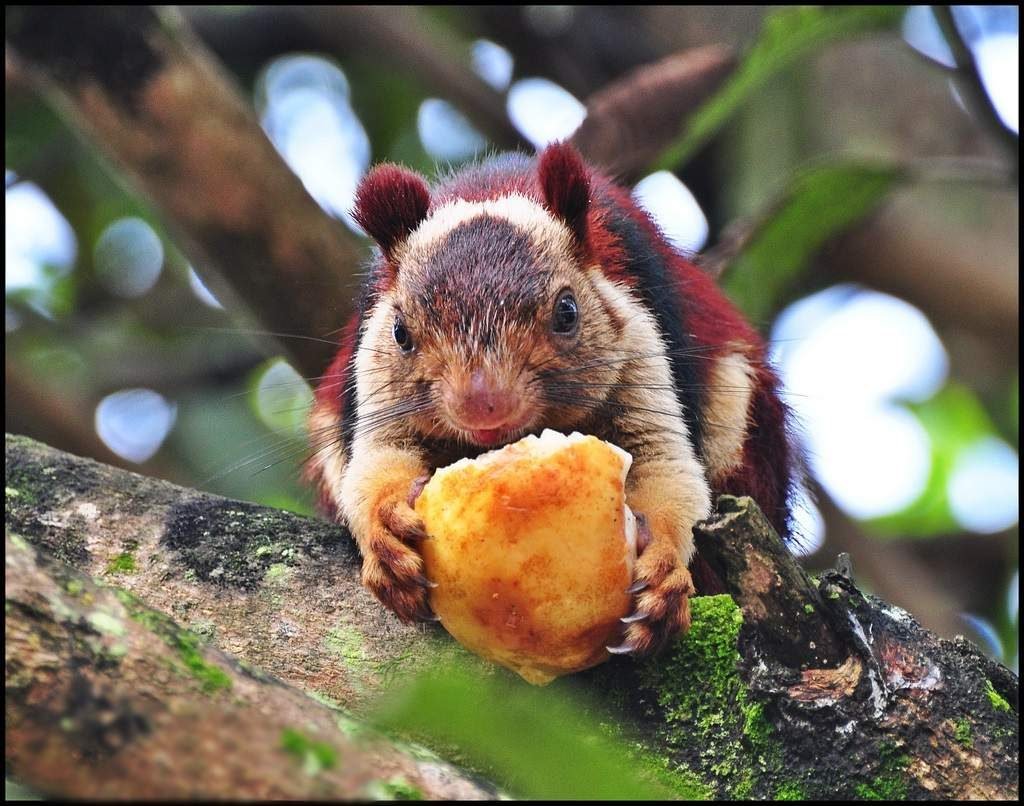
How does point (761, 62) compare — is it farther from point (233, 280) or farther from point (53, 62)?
point (53, 62)

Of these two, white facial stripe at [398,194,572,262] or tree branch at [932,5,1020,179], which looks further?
tree branch at [932,5,1020,179]

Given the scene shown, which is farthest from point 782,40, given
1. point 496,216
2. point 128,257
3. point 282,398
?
point 128,257

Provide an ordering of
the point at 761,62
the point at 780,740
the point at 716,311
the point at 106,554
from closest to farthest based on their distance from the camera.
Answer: the point at 780,740, the point at 106,554, the point at 716,311, the point at 761,62

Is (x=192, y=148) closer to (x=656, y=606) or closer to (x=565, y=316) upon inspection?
(x=565, y=316)

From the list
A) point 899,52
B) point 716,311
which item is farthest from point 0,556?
point 899,52

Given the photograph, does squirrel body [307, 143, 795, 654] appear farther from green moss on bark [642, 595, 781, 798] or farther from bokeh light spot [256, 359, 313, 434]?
bokeh light spot [256, 359, 313, 434]

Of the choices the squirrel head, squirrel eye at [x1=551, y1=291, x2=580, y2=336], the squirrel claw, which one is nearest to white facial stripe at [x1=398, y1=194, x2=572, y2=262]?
the squirrel head
